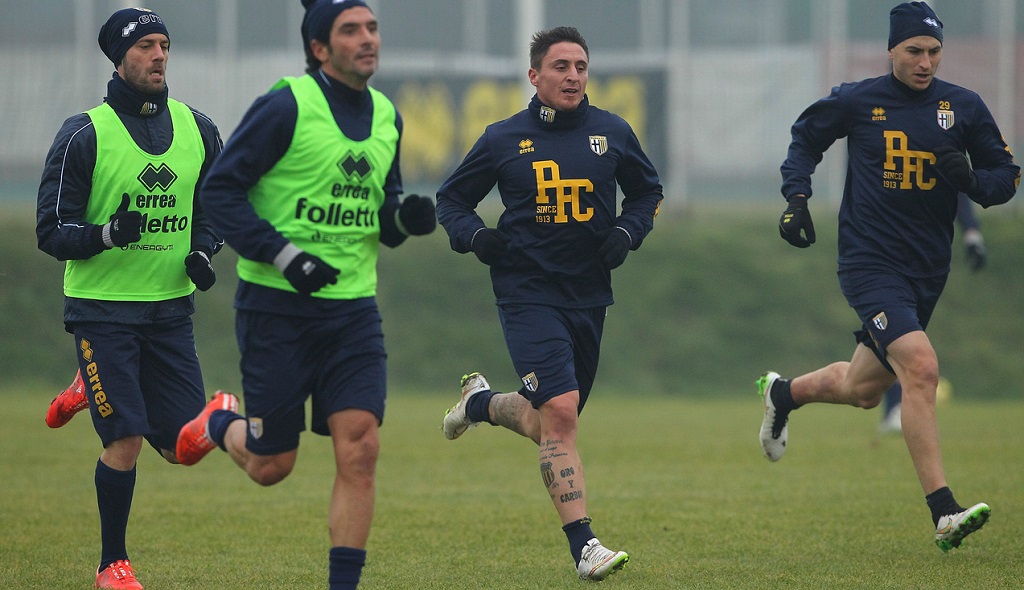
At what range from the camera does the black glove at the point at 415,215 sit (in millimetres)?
5223

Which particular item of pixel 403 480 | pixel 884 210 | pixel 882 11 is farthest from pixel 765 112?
pixel 884 210

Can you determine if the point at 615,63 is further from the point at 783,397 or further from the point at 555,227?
the point at 555,227

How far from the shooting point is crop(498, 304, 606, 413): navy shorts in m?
6.55

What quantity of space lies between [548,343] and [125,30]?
242cm

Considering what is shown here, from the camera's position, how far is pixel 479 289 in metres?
19.7

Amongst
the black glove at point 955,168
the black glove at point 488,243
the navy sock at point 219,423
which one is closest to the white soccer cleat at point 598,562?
the black glove at point 488,243

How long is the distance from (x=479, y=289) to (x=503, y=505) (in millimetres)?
11111

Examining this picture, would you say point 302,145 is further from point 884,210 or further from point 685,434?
point 685,434

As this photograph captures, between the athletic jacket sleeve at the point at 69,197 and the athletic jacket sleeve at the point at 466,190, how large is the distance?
164cm

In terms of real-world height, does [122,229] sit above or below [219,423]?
above

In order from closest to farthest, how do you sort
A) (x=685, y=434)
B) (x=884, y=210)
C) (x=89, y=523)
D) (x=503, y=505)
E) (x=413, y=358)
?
(x=884, y=210)
(x=89, y=523)
(x=503, y=505)
(x=685, y=434)
(x=413, y=358)

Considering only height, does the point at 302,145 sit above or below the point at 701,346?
above

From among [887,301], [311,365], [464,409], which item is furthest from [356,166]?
[887,301]

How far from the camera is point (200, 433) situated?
6016 millimetres
